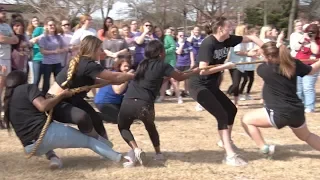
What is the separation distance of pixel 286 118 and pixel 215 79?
3.01ft

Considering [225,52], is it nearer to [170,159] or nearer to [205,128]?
[170,159]

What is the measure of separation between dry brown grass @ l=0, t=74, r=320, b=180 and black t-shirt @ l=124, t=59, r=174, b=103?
77cm

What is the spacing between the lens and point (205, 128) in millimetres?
7039

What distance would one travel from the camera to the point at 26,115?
4.60m

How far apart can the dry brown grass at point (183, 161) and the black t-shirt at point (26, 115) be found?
42 centimetres

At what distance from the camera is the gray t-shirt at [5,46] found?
6.92 metres

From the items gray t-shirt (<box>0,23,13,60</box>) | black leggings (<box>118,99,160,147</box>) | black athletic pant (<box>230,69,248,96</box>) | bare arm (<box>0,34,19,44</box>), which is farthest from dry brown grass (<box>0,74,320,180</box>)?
black athletic pant (<box>230,69,248,96</box>)

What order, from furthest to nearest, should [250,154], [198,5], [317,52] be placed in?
1. [198,5]
2. [317,52]
3. [250,154]

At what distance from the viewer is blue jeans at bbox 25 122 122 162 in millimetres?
4621

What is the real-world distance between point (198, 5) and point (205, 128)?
26.9 m

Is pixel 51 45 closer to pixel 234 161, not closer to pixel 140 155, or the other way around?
pixel 140 155

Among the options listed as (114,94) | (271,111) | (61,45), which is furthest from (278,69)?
(61,45)

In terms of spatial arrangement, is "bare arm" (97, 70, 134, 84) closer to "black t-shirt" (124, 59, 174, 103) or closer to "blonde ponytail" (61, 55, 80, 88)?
"black t-shirt" (124, 59, 174, 103)

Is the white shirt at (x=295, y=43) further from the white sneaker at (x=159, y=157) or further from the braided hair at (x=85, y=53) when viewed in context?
the braided hair at (x=85, y=53)
